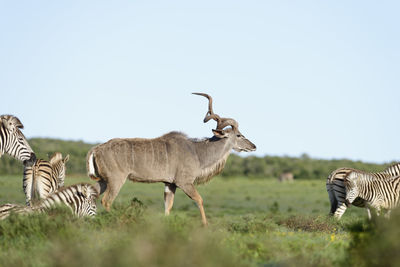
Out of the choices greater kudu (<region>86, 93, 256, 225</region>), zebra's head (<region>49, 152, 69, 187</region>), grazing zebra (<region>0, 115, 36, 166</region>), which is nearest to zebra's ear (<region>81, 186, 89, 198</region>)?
greater kudu (<region>86, 93, 256, 225</region>)

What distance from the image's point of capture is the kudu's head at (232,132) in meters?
14.2

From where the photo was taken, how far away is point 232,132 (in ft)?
47.1

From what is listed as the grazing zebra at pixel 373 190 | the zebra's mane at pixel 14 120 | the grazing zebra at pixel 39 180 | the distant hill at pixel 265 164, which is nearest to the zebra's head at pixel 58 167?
the grazing zebra at pixel 39 180

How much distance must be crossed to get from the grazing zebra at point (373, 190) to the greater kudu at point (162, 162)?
284 cm

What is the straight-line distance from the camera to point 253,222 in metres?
12.0

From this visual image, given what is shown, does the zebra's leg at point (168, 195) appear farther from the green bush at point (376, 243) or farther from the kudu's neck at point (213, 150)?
the green bush at point (376, 243)

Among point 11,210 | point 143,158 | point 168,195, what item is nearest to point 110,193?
point 143,158

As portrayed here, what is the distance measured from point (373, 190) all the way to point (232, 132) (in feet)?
10.9

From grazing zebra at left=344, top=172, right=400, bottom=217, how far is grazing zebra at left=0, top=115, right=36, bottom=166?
696 centimetres

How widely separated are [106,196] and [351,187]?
5.38 m

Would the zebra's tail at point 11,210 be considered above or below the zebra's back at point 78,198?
below

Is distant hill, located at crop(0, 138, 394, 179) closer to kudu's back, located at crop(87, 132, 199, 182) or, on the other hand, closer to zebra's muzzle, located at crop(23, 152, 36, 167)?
zebra's muzzle, located at crop(23, 152, 36, 167)

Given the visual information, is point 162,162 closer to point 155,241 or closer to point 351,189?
point 351,189

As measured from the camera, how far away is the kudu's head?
14.2m
